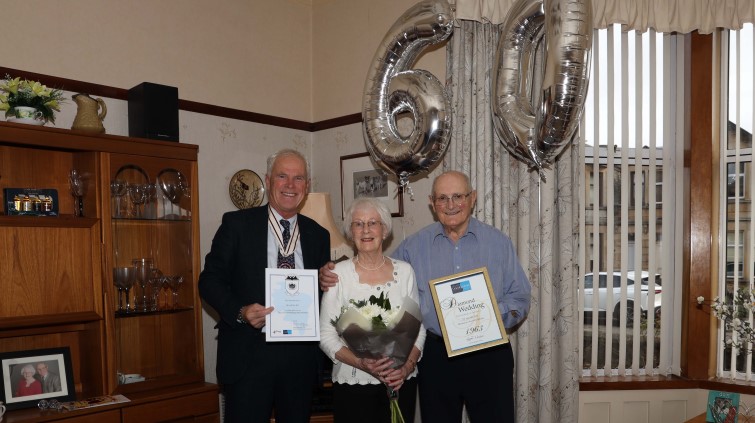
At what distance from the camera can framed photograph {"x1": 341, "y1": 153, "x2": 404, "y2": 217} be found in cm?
376

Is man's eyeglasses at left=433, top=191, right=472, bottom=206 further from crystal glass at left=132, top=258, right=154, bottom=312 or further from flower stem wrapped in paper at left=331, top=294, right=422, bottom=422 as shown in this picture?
crystal glass at left=132, top=258, right=154, bottom=312

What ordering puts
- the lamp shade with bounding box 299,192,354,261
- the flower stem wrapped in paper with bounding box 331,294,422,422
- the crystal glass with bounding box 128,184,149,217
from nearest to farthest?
the flower stem wrapped in paper with bounding box 331,294,422,422, the crystal glass with bounding box 128,184,149,217, the lamp shade with bounding box 299,192,354,261

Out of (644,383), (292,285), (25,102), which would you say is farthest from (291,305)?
(644,383)

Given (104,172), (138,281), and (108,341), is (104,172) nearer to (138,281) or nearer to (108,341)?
(138,281)

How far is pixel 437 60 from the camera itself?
3570mm

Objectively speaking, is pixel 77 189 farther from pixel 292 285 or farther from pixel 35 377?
pixel 292 285

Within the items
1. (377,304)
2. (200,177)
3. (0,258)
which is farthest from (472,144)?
(0,258)

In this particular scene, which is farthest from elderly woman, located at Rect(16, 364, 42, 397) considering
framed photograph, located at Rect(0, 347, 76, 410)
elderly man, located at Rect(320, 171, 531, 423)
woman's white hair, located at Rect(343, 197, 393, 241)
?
elderly man, located at Rect(320, 171, 531, 423)

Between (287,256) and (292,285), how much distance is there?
203mm

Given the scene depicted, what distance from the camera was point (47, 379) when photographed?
2703mm

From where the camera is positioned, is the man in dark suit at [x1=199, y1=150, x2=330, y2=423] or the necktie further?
the necktie

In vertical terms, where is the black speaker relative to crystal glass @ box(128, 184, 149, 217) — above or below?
above

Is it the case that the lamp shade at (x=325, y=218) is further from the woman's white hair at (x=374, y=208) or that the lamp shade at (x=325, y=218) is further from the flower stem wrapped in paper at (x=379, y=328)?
the flower stem wrapped in paper at (x=379, y=328)

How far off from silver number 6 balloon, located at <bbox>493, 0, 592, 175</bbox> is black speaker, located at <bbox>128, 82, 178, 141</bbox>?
166cm
